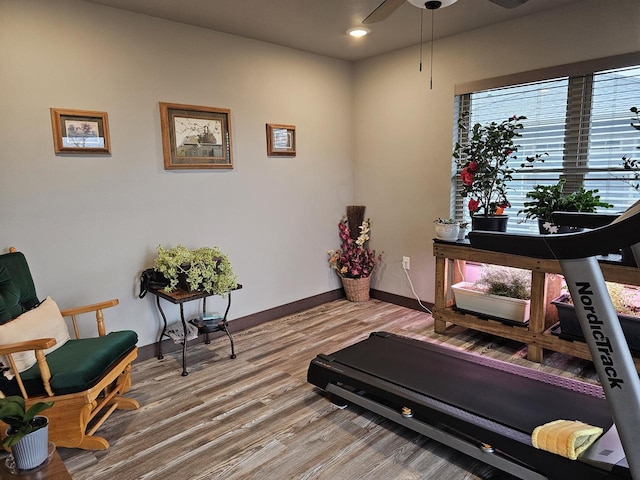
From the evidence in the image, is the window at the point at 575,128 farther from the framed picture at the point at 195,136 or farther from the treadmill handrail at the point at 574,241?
the framed picture at the point at 195,136

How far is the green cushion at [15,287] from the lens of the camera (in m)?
2.37

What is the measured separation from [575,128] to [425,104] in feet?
4.31

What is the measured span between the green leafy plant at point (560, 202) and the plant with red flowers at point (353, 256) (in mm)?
1852

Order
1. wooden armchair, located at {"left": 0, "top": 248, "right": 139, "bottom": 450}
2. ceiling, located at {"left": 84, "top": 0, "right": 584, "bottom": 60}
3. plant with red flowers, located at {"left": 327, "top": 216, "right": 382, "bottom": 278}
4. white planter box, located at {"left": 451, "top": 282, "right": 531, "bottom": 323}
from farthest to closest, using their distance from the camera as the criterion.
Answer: plant with red flowers, located at {"left": 327, "top": 216, "right": 382, "bottom": 278}
white planter box, located at {"left": 451, "top": 282, "right": 531, "bottom": 323}
ceiling, located at {"left": 84, "top": 0, "right": 584, "bottom": 60}
wooden armchair, located at {"left": 0, "top": 248, "right": 139, "bottom": 450}

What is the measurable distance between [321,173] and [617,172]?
2.56 metres

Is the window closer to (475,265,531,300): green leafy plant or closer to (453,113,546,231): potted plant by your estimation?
(453,113,546,231): potted plant

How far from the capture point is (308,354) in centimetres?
335

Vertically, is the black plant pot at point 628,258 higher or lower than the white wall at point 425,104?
lower

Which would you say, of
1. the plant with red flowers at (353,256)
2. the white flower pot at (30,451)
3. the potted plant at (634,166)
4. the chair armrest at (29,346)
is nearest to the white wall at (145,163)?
the plant with red flowers at (353,256)

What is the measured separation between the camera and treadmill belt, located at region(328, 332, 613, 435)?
6.58ft

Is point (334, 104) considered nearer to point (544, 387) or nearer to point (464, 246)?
point (464, 246)

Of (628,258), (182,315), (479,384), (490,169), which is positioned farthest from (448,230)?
(182,315)

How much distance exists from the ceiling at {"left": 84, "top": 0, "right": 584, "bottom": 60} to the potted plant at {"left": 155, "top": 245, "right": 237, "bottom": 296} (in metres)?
1.73

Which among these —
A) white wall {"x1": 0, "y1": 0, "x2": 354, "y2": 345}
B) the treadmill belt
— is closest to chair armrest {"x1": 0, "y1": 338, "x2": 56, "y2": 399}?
white wall {"x1": 0, "y1": 0, "x2": 354, "y2": 345}
